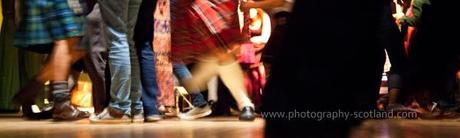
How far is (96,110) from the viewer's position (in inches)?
150

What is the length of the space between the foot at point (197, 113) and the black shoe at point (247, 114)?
1.15 feet

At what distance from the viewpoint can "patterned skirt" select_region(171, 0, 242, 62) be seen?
3.86 metres

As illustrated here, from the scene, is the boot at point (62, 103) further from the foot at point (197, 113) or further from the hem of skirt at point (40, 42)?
the foot at point (197, 113)

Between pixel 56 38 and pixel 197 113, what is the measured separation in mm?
998

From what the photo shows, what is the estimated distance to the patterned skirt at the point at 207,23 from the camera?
12.7 feet

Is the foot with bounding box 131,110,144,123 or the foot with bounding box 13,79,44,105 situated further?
the foot with bounding box 13,79,44,105

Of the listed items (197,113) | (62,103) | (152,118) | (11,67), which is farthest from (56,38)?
(11,67)

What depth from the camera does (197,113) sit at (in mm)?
4035

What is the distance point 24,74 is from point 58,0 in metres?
1.70

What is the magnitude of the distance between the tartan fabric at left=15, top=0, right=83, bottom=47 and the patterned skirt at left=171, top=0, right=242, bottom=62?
70 centimetres

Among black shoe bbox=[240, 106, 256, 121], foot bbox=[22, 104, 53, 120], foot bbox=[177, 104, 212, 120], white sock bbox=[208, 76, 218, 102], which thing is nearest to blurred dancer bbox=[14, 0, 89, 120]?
foot bbox=[22, 104, 53, 120]

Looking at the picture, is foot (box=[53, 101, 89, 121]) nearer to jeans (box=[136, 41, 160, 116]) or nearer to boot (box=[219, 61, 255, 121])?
jeans (box=[136, 41, 160, 116])

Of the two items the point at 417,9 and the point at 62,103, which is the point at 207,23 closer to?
the point at 62,103

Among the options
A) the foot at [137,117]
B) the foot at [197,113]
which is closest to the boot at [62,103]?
the foot at [137,117]
